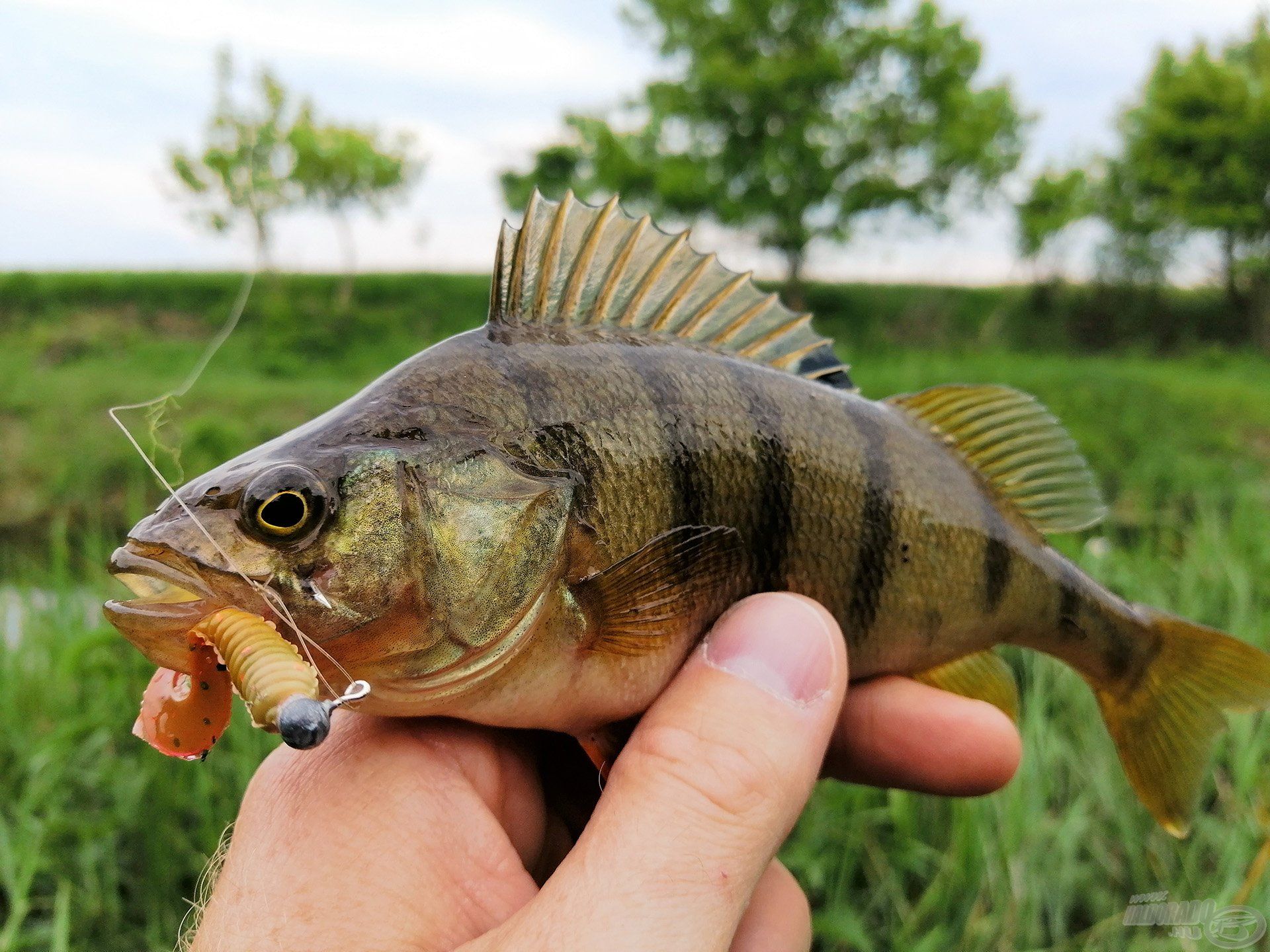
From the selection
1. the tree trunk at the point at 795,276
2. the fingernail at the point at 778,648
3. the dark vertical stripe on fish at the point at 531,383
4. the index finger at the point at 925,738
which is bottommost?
the index finger at the point at 925,738

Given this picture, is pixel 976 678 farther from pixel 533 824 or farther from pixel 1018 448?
pixel 533 824

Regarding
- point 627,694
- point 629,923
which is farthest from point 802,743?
point 629,923

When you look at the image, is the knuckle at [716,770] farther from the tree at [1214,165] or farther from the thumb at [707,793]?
the tree at [1214,165]

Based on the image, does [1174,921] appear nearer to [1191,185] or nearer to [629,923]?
[629,923]

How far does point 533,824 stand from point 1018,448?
134 cm

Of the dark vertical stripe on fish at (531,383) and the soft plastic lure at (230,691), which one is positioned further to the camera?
the dark vertical stripe on fish at (531,383)

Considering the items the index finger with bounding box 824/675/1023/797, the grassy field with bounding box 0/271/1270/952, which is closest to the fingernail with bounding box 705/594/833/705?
the index finger with bounding box 824/675/1023/797

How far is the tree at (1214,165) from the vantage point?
78.8ft

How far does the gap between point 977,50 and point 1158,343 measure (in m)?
9.29

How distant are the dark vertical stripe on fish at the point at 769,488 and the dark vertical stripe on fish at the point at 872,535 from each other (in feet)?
0.55

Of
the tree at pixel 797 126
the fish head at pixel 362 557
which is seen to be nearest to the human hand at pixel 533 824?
the fish head at pixel 362 557

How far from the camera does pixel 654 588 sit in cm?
146

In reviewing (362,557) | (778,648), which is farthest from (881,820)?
(362,557)

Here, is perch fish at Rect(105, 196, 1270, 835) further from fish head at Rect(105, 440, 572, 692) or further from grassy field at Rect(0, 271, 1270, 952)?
grassy field at Rect(0, 271, 1270, 952)
